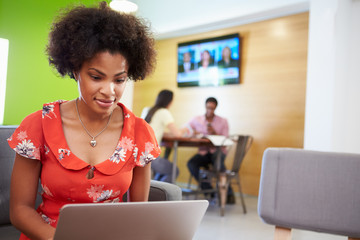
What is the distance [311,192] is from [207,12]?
429 centimetres

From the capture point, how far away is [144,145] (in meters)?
1.13

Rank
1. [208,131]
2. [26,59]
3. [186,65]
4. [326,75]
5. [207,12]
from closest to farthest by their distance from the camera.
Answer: [26,59] < [326,75] < [208,131] < [207,12] < [186,65]

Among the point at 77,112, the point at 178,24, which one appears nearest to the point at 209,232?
the point at 77,112

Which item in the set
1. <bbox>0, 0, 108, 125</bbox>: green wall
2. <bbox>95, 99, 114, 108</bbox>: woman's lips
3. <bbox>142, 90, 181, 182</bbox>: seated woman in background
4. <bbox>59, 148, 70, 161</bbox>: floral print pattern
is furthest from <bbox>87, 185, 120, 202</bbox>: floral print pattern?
<bbox>142, 90, 181, 182</bbox>: seated woman in background

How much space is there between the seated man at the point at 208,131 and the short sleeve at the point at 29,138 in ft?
11.7

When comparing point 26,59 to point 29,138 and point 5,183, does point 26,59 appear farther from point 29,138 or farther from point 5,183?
point 29,138

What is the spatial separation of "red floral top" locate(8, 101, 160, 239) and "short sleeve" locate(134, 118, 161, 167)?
3cm

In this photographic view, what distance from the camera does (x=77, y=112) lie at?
1100 millimetres

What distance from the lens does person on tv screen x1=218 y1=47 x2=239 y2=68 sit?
500 cm

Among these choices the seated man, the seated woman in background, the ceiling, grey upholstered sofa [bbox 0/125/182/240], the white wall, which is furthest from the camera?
the seated man

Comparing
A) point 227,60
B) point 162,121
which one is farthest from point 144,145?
point 227,60

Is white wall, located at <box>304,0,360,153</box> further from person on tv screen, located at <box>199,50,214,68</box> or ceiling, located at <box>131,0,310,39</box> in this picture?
person on tv screen, located at <box>199,50,214,68</box>

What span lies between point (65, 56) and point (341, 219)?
0.97 m

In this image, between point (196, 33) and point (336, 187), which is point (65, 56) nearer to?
point (336, 187)
